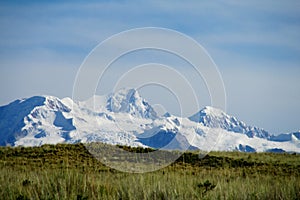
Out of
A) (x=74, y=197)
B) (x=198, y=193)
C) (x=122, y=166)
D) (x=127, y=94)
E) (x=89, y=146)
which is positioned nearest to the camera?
(x=74, y=197)

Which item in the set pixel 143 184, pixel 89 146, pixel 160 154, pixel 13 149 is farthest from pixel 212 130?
pixel 143 184

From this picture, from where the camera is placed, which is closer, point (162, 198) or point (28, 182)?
point (162, 198)

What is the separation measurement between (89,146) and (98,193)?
20740 millimetres

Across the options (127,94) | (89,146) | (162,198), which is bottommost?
(162,198)

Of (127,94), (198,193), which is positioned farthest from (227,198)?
(127,94)

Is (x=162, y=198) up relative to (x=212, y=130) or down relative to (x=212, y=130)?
down

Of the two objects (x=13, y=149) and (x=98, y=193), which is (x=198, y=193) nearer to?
(x=98, y=193)

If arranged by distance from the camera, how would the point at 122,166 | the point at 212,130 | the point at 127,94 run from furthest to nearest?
the point at 212,130 < the point at 127,94 < the point at 122,166

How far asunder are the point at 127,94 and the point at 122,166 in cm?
445

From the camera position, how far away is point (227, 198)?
466 inches

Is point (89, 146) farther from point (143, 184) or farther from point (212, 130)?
point (143, 184)

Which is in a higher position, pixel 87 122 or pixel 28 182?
pixel 87 122

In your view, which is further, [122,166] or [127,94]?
[127,94]

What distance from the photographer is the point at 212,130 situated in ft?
100
